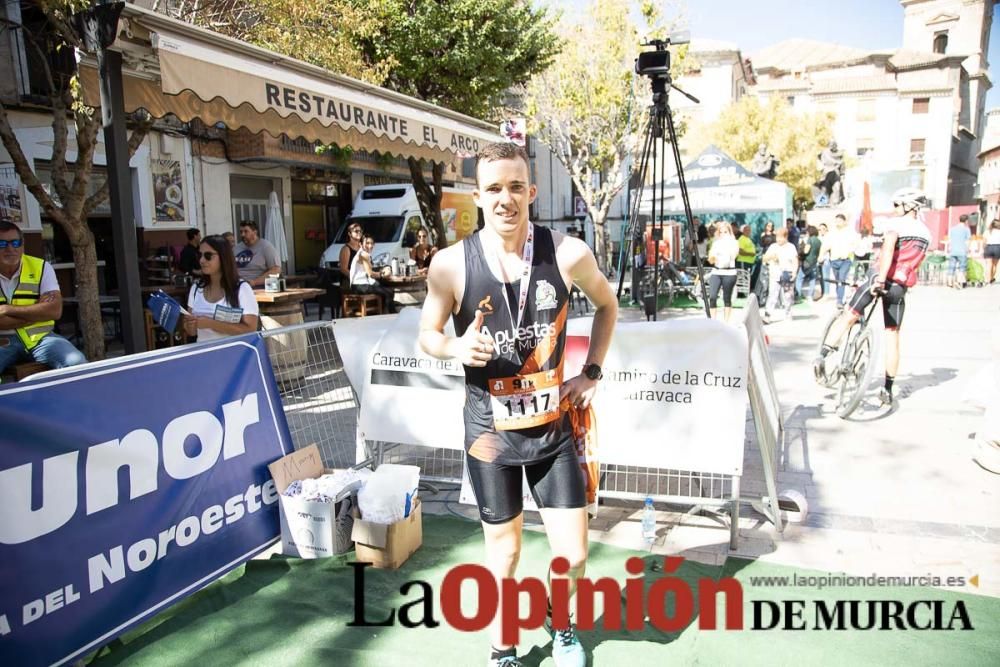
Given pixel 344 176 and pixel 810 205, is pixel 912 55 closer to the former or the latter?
pixel 810 205

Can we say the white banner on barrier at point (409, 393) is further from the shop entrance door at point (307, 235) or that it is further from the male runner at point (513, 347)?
the shop entrance door at point (307, 235)

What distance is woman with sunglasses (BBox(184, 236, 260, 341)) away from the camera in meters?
4.60

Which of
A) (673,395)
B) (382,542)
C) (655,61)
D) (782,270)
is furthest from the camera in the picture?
(782,270)

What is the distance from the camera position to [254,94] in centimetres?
507

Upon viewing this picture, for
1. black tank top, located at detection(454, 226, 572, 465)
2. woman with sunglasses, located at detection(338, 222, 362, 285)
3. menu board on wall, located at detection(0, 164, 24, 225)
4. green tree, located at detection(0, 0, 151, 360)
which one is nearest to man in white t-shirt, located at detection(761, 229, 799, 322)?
woman with sunglasses, located at detection(338, 222, 362, 285)

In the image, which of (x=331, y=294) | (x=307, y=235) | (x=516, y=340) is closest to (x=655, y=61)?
(x=516, y=340)

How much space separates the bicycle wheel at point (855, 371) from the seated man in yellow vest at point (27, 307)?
6.52 m

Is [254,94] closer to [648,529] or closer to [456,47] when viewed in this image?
[648,529]

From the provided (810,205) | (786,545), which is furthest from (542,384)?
(810,205)

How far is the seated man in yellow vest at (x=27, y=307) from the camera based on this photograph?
480cm

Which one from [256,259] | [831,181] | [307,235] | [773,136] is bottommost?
[256,259]

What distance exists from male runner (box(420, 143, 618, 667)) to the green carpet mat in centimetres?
46

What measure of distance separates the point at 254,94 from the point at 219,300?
1646 mm

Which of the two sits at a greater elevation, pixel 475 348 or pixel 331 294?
pixel 475 348
